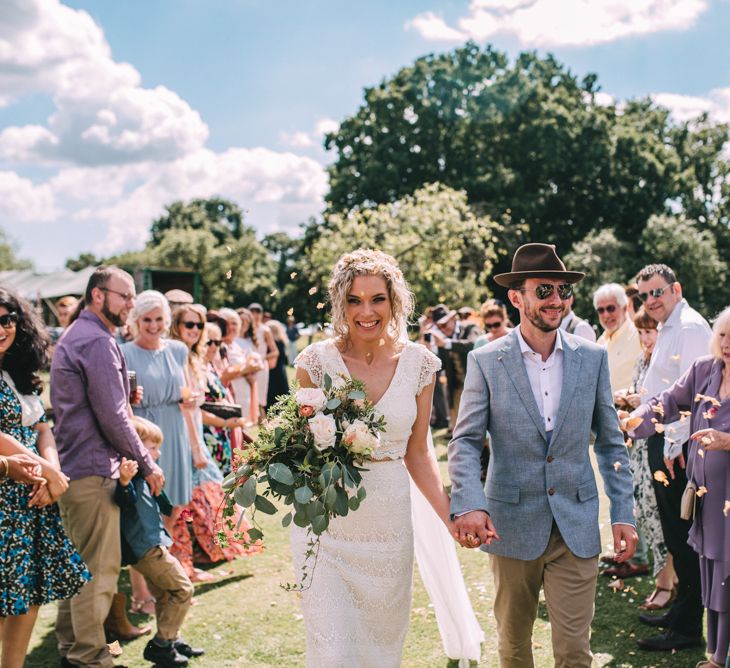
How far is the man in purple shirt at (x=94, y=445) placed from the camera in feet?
14.6

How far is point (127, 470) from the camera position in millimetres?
4605

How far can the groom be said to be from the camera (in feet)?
11.1

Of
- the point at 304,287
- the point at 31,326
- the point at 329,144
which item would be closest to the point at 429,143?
the point at 329,144

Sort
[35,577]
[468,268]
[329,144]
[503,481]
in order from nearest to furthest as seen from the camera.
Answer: [503,481] → [35,577] → [468,268] → [329,144]

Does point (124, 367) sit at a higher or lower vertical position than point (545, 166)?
lower

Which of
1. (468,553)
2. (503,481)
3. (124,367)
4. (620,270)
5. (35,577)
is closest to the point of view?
(503,481)

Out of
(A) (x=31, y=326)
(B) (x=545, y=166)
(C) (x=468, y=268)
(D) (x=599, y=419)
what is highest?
(B) (x=545, y=166)

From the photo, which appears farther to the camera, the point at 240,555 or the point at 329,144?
the point at 329,144

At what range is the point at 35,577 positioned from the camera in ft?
13.0

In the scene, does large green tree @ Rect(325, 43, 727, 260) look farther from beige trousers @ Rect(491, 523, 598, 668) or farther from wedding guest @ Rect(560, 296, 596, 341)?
beige trousers @ Rect(491, 523, 598, 668)

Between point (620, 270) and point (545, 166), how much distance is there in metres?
7.57

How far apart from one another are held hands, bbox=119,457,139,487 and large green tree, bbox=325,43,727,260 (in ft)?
106

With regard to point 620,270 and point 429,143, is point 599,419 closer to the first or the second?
point 620,270

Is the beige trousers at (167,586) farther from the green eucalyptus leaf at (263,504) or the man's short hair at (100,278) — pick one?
the green eucalyptus leaf at (263,504)
